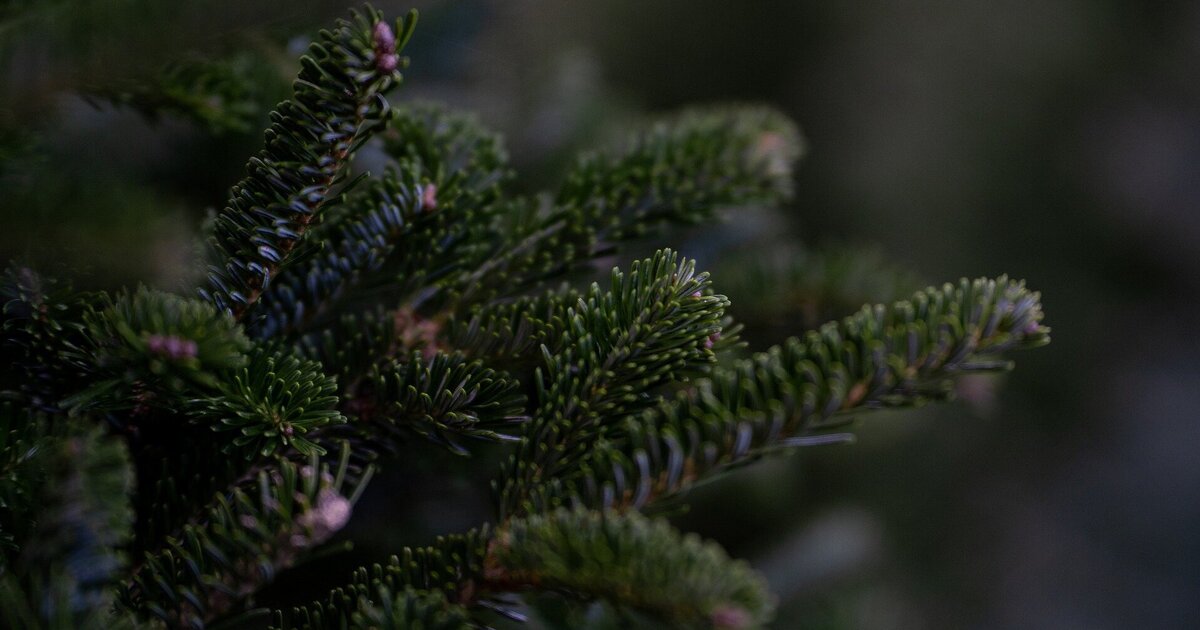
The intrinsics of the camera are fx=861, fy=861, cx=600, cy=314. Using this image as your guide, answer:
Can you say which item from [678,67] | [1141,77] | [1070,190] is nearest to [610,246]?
[678,67]

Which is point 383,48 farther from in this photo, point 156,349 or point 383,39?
point 156,349

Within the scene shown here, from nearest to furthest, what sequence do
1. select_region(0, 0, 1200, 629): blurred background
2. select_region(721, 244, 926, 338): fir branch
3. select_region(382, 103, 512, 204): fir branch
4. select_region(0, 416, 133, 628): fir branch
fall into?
1. select_region(0, 416, 133, 628): fir branch
2. select_region(382, 103, 512, 204): fir branch
3. select_region(721, 244, 926, 338): fir branch
4. select_region(0, 0, 1200, 629): blurred background

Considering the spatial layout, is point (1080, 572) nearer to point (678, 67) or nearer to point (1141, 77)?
point (1141, 77)

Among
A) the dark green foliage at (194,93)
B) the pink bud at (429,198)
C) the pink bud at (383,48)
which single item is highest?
the dark green foliage at (194,93)

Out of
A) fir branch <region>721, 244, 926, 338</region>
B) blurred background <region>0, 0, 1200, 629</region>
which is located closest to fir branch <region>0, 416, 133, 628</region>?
fir branch <region>721, 244, 926, 338</region>

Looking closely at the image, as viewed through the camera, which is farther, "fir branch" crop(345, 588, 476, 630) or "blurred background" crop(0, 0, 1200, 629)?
"blurred background" crop(0, 0, 1200, 629)

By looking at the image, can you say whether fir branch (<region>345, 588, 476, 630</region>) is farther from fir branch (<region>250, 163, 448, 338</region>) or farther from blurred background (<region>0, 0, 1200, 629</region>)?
blurred background (<region>0, 0, 1200, 629</region>)

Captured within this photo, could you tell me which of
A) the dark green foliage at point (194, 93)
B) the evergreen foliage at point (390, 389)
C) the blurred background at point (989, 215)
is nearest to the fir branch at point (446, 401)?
the evergreen foliage at point (390, 389)

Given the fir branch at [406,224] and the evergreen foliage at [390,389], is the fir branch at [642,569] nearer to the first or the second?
the evergreen foliage at [390,389]
